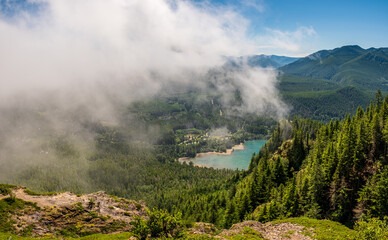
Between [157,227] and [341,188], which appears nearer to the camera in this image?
[157,227]

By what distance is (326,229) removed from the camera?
43.5m

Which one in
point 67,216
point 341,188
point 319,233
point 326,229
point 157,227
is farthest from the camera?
point 341,188

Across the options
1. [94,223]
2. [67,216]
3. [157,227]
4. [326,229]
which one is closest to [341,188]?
[326,229]

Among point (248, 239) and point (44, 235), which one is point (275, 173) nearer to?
point (248, 239)

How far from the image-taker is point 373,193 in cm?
4572

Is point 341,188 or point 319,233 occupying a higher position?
point 341,188

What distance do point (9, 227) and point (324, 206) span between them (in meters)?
71.3

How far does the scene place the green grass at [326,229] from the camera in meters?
38.5

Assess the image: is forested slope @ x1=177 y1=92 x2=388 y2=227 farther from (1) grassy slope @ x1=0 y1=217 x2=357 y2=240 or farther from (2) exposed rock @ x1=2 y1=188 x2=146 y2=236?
(2) exposed rock @ x1=2 y1=188 x2=146 y2=236

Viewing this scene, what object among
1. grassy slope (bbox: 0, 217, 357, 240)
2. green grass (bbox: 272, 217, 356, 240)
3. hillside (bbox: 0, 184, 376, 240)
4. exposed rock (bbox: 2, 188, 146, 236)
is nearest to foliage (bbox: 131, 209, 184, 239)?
hillside (bbox: 0, 184, 376, 240)

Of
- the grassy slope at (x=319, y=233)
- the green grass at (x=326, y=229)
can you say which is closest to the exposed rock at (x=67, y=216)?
the grassy slope at (x=319, y=233)

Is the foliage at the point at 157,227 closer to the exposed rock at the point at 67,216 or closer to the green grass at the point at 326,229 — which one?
the exposed rock at the point at 67,216

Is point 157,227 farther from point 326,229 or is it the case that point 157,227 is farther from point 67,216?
point 326,229

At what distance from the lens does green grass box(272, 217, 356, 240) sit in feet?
126
